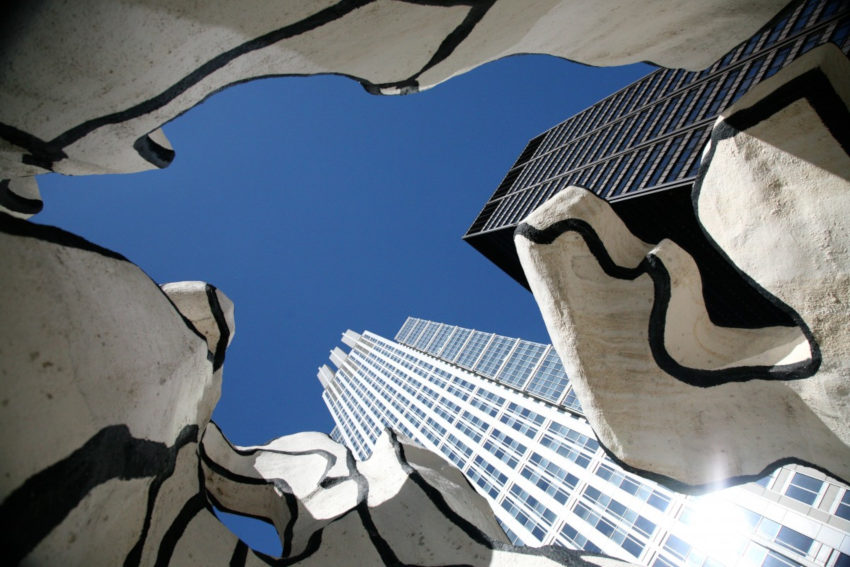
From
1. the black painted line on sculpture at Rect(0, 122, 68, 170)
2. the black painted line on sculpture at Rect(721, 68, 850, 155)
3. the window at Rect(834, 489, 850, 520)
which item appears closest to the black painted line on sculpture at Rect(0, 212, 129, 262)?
the black painted line on sculpture at Rect(0, 122, 68, 170)

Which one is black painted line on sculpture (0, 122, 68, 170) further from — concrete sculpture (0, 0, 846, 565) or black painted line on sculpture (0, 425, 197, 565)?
black painted line on sculpture (0, 425, 197, 565)

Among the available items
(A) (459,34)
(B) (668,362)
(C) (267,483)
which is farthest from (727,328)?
(C) (267,483)

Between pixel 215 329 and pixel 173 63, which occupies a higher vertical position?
pixel 173 63

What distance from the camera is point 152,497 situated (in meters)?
1.41

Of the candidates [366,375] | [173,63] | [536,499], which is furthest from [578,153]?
[173,63]

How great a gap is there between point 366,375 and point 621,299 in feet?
207

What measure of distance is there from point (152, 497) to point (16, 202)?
1554 millimetres

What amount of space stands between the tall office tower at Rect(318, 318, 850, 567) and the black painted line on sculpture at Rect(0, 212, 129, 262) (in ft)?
13.7

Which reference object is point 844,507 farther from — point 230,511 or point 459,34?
point 459,34

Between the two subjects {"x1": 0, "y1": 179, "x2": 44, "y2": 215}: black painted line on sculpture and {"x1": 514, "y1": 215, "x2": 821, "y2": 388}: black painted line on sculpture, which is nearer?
{"x1": 514, "y1": 215, "x2": 821, "y2": 388}: black painted line on sculpture

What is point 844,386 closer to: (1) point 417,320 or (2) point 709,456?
(2) point 709,456

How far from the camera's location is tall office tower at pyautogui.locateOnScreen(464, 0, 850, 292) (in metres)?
25.8

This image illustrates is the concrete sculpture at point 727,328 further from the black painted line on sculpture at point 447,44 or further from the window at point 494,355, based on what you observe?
the window at point 494,355

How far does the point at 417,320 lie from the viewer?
82.5m
